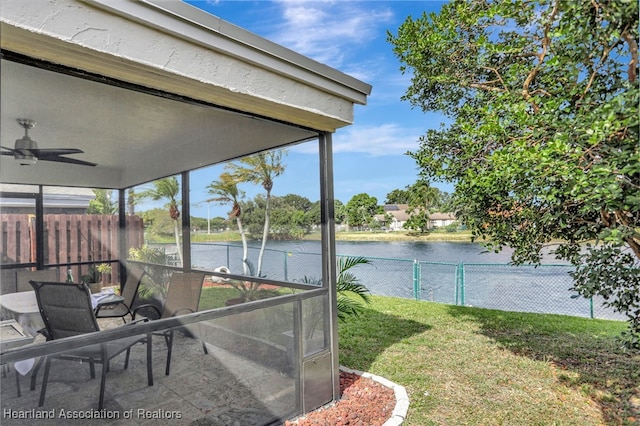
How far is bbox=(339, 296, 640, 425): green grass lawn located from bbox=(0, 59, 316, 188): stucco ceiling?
2838 millimetres

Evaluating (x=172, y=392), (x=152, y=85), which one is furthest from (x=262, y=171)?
(x=172, y=392)

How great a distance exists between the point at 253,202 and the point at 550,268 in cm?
728

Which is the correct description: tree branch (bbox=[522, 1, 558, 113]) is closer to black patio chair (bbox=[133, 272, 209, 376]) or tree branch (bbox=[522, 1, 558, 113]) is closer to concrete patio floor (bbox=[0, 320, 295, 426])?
concrete patio floor (bbox=[0, 320, 295, 426])

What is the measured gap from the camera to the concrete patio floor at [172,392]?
1.92 m

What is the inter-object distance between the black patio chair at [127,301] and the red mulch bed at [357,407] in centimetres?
248

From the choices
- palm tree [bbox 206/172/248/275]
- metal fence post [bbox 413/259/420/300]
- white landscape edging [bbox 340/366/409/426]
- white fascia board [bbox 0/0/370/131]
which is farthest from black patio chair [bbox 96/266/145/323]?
metal fence post [bbox 413/259/420/300]

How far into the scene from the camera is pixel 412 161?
4.86 metres

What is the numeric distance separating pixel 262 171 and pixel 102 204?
2587 millimetres

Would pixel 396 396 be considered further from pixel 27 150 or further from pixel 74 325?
pixel 27 150

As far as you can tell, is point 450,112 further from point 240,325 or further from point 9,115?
point 9,115

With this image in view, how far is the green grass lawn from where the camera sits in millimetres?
3137

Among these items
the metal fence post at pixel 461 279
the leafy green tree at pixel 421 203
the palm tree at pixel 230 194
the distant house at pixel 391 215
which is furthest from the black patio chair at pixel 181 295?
the distant house at pixel 391 215

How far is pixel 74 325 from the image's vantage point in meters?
2.48

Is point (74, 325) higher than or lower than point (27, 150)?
lower
